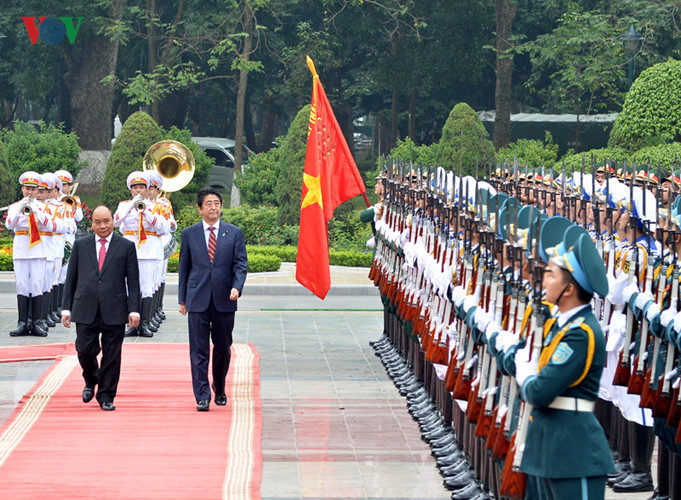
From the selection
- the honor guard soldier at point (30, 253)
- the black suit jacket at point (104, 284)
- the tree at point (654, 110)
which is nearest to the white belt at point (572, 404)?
the black suit jacket at point (104, 284)

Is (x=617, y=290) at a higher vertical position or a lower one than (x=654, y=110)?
lower

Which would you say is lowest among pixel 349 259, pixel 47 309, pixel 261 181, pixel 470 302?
pixel 349 259

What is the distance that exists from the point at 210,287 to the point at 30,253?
5.07 metres

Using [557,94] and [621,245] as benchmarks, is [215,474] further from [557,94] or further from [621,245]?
[557,94]

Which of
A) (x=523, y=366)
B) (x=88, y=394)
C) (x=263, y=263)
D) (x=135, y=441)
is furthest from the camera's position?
(x=263, y=263)

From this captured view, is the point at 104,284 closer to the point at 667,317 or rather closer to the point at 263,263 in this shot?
the point at 667,317

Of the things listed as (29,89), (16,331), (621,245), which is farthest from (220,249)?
(29,89)

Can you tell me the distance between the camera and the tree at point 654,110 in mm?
20922

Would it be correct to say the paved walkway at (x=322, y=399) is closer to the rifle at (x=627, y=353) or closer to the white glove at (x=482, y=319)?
the rifle at (x=627, y=353)

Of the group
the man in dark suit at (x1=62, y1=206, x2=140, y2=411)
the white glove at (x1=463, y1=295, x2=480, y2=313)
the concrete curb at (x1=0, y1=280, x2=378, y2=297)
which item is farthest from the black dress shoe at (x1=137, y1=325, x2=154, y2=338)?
the white glove at (x1=463, y1=295, x2=480, y2=313)

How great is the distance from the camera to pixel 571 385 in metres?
5.15

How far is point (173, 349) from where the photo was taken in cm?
1305

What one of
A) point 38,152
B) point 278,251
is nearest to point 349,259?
point 278,251

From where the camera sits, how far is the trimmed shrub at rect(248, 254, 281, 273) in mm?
20328
